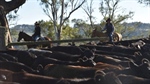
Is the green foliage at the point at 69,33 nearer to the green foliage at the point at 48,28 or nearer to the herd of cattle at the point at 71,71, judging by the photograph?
the green foliage at the point at 48,28

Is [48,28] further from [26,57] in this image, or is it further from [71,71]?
[71,71]

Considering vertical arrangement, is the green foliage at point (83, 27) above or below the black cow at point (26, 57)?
below

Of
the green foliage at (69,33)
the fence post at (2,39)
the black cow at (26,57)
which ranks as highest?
the fence post at (2,39)

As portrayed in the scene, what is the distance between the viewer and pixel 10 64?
11.0 meters

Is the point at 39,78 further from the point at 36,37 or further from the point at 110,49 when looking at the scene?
the point at 36,37

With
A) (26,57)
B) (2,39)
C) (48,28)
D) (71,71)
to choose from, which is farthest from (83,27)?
(71,71)

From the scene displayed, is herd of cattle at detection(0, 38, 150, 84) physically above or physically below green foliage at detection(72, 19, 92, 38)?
above

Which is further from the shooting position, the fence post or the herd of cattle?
the fence post

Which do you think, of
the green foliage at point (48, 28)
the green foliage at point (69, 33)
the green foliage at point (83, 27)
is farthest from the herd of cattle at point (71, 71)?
the green foliage at point (83, 27)

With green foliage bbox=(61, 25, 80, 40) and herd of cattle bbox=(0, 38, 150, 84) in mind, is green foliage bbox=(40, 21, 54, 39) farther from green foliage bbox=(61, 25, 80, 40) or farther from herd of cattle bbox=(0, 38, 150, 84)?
herd of cattle bbox=(0, 38, 150, 84)

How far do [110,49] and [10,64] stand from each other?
8.17 meters

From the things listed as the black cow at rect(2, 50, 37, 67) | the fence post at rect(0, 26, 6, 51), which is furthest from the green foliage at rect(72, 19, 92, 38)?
the black cow at rect(2, 50, 37, 67)

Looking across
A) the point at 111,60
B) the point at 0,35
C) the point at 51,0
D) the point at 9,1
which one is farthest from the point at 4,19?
the point at 51,0

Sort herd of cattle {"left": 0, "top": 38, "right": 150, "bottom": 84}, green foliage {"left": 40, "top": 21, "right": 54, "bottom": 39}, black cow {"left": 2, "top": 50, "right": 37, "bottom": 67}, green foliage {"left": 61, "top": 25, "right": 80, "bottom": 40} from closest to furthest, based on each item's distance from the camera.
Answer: herd of cattle {"left": 0, "top": 38, "right": 150, "bottom": 84} < black cow {"left": 2, "top": 50, "right": 37, "bottom": 67} < green foliage {"left": 40, "top": 21, "right": 54, "bottom": 39} < green foliage {"left": 61, "top": 25, "right": 80, "bottom": 40}
